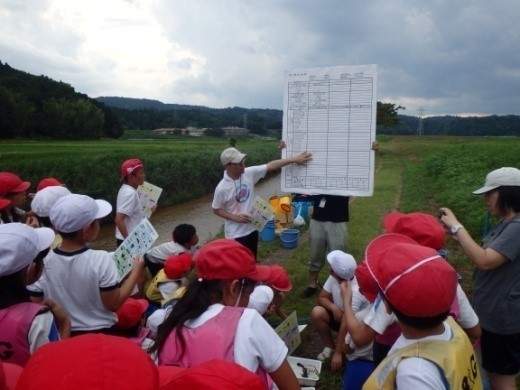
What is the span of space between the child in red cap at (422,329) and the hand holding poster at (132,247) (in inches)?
77.4

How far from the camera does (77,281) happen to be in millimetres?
2523

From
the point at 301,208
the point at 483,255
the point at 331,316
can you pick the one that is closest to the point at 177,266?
the point at 331,316

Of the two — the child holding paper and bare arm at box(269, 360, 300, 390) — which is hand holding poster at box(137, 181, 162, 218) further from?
bare arm at box(269, 360, 300, 390)

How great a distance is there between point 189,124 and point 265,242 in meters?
76.7

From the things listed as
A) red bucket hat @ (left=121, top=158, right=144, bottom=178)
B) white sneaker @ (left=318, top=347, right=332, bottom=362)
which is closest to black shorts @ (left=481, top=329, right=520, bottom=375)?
white sneaker @ (left=318, top=347, right=332, bottom=362)

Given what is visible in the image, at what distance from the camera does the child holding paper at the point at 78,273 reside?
2.52 meters

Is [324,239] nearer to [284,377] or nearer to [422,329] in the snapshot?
[284,377]

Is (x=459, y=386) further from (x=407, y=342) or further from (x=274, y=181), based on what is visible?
(x=274, y=181)

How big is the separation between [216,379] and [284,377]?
860 millimetres

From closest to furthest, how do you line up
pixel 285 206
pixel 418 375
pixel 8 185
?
pixel 418 375 < pixel 8 185 < pixel 285 206

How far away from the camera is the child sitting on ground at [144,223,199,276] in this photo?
183 inches

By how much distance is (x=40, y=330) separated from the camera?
6.53 ft

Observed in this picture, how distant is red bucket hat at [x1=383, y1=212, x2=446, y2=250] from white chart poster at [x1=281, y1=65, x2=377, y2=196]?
56.9 inches

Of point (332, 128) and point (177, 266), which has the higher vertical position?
point (332, 128)
